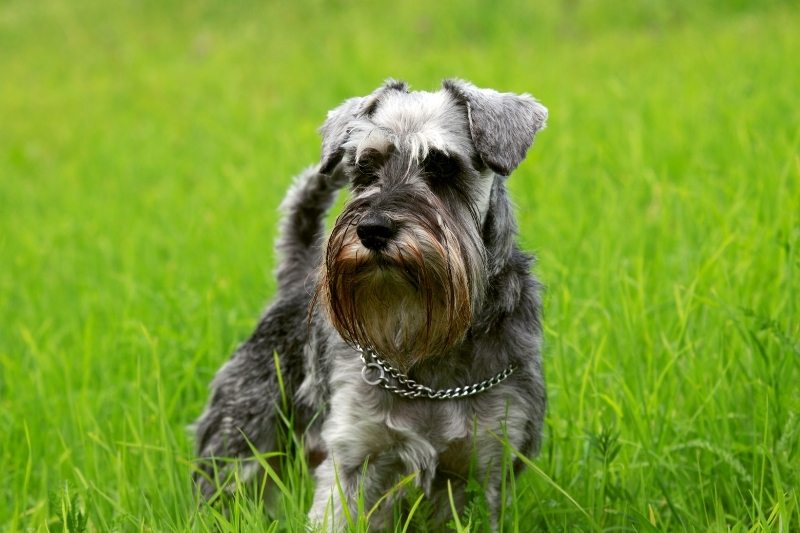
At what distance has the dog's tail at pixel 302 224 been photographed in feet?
14.5

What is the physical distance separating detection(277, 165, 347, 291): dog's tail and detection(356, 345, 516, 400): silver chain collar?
3.14 ft

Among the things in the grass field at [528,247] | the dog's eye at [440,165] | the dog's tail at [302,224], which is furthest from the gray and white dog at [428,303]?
the dog's tail at [302,224]

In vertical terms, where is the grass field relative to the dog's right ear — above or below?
below

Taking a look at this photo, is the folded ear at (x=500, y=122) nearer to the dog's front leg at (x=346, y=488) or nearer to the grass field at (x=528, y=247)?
the grass field at (x=528, y=247)

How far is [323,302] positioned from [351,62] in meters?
9.48

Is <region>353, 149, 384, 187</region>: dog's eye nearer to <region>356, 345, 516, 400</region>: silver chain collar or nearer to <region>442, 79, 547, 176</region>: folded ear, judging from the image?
<region>442, 79, 547, 176</region>: folded ear

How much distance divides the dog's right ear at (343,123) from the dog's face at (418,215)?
1.6 inches

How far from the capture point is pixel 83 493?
3.82 metres

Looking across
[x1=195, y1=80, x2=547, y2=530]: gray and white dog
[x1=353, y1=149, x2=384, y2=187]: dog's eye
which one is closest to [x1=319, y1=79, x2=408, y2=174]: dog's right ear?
[x1=195, y1=80, x2=547, y2=530]: gray and white dog

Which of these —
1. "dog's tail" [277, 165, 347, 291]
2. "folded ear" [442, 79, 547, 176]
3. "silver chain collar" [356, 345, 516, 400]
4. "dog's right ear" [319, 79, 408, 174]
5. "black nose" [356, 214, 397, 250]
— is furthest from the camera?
"dog's tail" [277, 165, 347, 291]

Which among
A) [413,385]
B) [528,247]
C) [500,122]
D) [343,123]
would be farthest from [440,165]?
[528,247]

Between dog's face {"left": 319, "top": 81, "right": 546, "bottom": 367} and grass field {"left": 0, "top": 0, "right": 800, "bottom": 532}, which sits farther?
grass field {"left": 0, "top": 0, "right": 800, "bottom": 532}

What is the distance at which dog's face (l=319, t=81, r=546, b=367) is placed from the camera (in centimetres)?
323

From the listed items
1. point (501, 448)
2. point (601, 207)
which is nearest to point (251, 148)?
point (601, 207)
